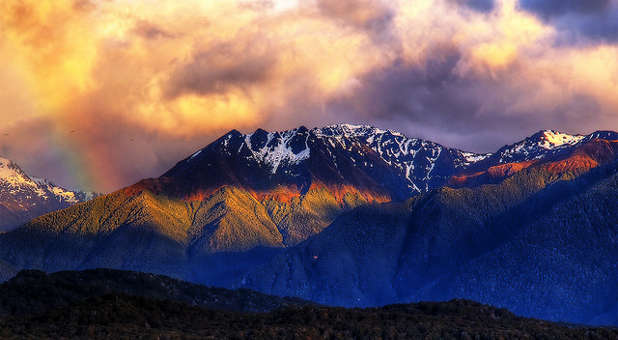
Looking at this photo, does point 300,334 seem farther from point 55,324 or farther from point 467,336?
point 55,324

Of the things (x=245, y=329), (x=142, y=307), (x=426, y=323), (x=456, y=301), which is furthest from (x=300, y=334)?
(x=456, y=301)

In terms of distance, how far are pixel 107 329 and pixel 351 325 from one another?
3890cm

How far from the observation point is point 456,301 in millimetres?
168625

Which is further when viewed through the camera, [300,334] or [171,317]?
[171,317]

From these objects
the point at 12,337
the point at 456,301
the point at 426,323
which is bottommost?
the point at 12,337

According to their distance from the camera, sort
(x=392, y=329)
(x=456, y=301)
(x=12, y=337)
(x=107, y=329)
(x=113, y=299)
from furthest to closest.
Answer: (x=456, y=301)
(x=113, y=299)
(x=392, y=329)
(x=107, y=329)
(x=12, y=337)

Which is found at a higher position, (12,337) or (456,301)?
(456,301)

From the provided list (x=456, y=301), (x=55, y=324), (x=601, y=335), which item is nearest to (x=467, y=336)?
(x=601, y=335)

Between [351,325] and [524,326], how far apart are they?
2980 centimetres

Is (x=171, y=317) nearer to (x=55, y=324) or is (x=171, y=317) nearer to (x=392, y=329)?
(x=55, y=324)

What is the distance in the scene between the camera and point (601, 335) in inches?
5468

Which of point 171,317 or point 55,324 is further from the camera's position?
point 171,317

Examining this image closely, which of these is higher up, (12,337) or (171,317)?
(171,317)

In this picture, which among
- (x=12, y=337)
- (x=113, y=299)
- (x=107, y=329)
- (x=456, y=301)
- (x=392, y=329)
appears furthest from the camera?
(x=456, y=301)
